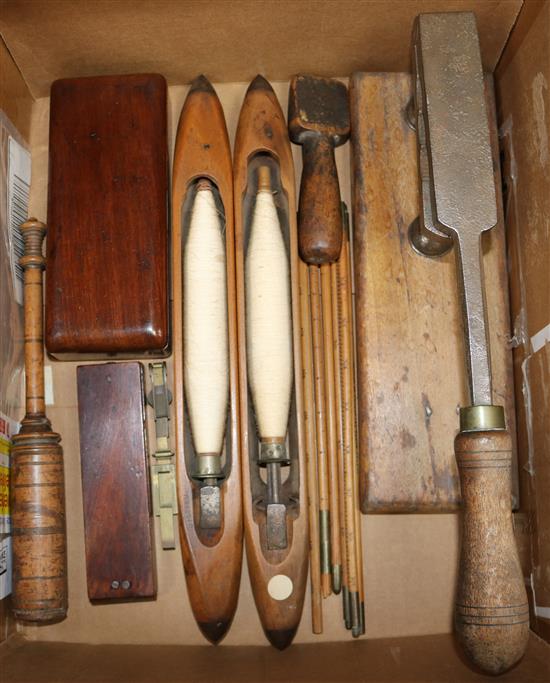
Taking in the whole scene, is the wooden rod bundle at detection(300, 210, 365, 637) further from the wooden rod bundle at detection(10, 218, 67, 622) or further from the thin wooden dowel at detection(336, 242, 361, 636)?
the wooden rod bundle at detection(10, 218, 67, 622)

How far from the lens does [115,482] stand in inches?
44.8

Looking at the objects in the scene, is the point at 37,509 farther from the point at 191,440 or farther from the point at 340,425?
the point at 340,425

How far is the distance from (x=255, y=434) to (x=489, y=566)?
41 cm

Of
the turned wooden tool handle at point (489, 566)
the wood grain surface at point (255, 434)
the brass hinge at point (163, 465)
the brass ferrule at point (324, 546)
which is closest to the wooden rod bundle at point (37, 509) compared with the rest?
the brass hinge at point (163, 465)

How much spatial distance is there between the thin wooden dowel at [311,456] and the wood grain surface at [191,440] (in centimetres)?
11

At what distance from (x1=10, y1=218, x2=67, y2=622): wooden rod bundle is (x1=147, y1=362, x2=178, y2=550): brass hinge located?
0.14m

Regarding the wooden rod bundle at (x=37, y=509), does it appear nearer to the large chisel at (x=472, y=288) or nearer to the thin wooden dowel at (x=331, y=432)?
the thin wooden dowel at (x=331, y=432)

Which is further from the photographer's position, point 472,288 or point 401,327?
point 401,327

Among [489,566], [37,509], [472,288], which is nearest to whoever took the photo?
[489,566]

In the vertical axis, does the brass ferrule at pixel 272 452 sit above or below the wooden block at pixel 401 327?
below

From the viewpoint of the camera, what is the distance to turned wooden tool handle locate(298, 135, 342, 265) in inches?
45.2

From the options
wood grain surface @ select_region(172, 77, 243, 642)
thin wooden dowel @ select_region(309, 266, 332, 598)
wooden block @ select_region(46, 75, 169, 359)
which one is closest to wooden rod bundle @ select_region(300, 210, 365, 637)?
thin wooden dowel @ select_region(309, 266, 332, 598)

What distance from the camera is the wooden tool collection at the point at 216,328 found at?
1086 millimetres

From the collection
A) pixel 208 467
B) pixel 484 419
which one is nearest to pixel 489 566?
pixel 484 419
